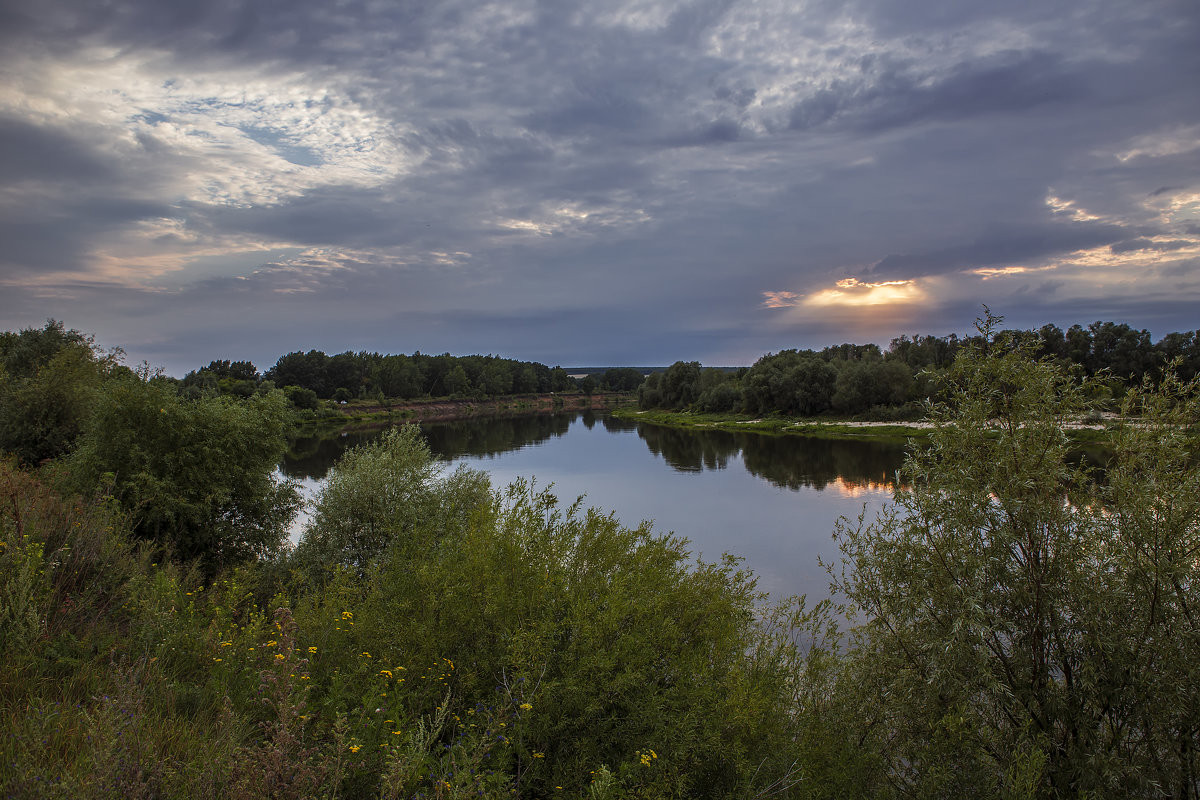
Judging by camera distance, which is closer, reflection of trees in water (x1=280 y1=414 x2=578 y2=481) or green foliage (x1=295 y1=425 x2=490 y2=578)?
green foliage (x1=295 y1=425 x2=490 y2=578)

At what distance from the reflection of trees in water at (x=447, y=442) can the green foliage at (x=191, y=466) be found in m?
21.6

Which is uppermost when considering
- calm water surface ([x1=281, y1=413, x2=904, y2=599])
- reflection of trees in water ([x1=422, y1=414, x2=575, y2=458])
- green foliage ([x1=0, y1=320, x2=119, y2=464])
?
green foliage ([x1=0, y1=320, x2=119, y2=464])

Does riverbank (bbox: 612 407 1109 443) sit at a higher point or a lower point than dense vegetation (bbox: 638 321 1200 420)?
lower

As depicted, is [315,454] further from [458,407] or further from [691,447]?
[458,407]

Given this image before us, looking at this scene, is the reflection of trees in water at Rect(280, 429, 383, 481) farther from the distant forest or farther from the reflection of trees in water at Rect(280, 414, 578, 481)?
the distant forest

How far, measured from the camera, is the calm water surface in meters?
21.8

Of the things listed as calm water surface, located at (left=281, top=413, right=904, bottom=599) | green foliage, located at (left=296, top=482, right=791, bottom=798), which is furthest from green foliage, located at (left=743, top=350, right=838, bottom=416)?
green foliage, located at (left=296, top=482, right=791, bottom=798)

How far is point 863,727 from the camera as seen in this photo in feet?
21.5

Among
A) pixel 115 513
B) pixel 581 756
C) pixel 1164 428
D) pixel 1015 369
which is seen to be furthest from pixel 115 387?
pixel 1164 428

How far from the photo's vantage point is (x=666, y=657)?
4875 mm

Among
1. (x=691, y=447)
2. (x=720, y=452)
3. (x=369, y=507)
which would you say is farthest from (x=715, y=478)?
(x=369, y=507)

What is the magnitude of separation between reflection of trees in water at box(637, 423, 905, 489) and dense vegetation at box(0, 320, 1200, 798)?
22922 millimetres

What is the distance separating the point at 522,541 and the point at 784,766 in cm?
277

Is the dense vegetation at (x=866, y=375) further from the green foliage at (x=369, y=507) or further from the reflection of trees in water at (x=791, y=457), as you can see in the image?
the green foliage at (x=369, y=507)
